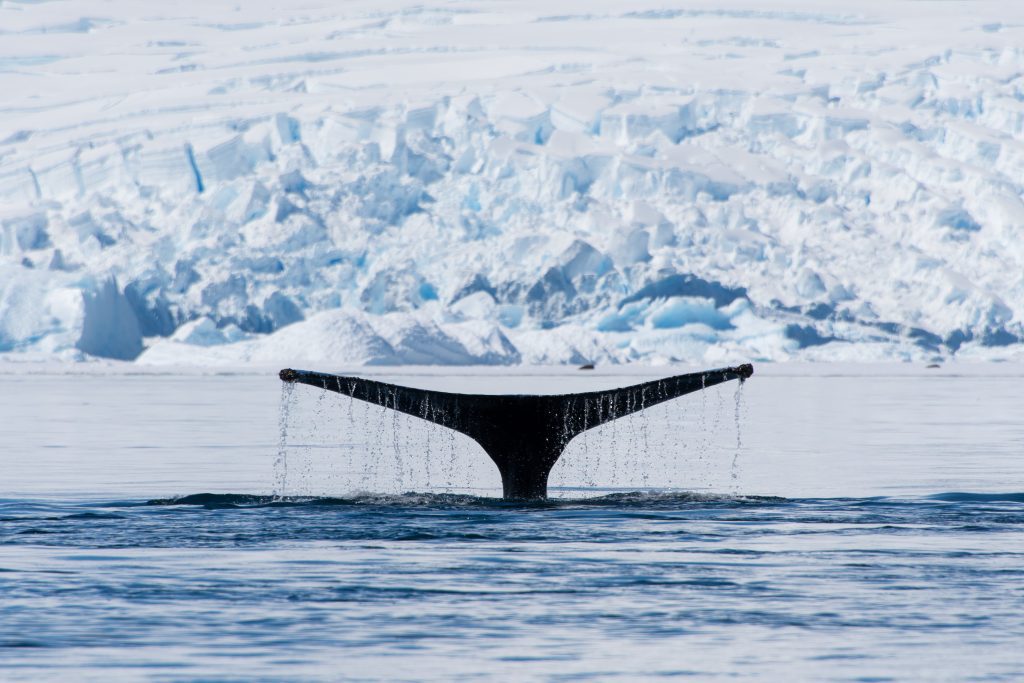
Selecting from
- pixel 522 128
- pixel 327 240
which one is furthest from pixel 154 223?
pixel 522 128

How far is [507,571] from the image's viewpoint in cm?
1003

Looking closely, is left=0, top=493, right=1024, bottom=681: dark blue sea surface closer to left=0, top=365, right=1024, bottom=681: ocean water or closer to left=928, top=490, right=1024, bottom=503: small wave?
left=0, top=365, right=1024, bottom=681: ocean water

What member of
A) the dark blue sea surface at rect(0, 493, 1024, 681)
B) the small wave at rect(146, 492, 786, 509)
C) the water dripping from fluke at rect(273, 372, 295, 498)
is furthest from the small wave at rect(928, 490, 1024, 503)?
the water dripping from fluke at rect(273, 372, 295, 498)

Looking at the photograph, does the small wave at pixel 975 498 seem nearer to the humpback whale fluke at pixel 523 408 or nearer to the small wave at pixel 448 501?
the small wave at pixel 448 501

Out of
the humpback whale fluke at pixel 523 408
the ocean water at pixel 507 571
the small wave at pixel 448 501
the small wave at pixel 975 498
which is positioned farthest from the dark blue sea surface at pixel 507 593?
the small wave at pixel 975 498

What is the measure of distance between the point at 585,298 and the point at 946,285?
3295 centimetres

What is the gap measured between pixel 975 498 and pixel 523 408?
5.30 m

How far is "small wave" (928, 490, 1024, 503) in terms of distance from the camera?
15367 millimetres

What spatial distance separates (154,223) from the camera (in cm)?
14288

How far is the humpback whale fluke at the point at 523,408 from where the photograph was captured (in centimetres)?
1325

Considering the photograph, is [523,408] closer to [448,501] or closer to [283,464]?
[448,501]

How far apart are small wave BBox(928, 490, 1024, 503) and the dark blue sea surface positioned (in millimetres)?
1154

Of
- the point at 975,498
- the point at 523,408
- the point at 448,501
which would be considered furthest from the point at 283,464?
the point at 975,498

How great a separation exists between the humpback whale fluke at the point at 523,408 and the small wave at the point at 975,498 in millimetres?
3537
